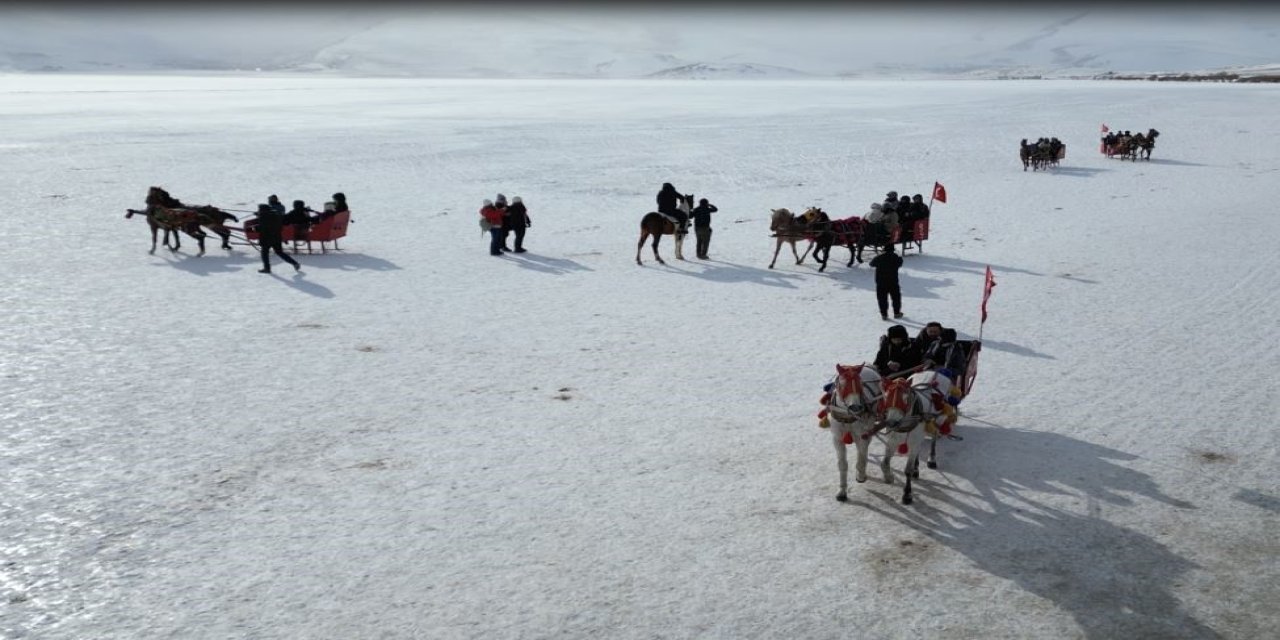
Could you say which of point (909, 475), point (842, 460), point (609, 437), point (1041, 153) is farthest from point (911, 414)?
point (1041, 153)

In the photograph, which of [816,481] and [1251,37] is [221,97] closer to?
[816,481]

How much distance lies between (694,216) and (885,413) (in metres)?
10.0

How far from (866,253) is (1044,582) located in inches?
437

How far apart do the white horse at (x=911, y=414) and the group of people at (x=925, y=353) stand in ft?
1.77

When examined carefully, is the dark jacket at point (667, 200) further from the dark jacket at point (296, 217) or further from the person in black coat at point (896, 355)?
the person in black coat at point (896, 355)

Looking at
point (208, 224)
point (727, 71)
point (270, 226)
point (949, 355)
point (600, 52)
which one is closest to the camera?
point (949, 355)

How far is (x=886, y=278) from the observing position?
506 inches

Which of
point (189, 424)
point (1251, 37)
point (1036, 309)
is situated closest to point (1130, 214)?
point (1036, 309)

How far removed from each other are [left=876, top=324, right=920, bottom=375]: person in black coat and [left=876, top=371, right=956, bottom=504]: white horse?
51 cm

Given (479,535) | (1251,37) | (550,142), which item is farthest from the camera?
(1251,37)

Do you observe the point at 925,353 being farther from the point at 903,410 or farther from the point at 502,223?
the point at 502,223

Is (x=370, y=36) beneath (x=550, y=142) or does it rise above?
above

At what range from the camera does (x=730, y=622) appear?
20.2 feet

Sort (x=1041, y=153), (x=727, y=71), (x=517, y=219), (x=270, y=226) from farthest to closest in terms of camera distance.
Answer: (x=727, y=71)
(x=1041, y=153)
(x=517, y=219)
(x=270, y=226)
